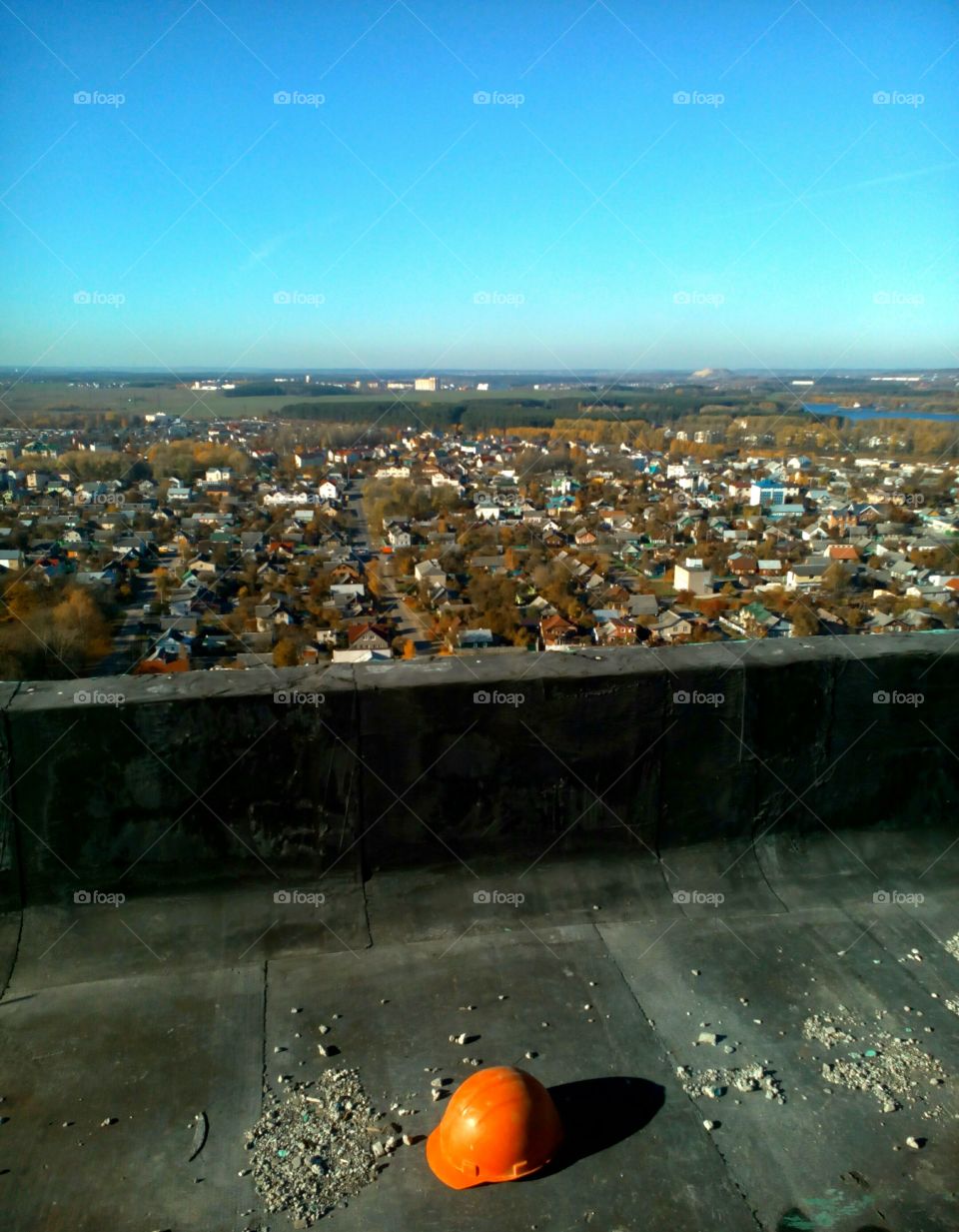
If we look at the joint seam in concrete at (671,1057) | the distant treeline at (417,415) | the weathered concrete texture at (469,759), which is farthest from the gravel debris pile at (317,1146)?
the distant treeline at (417,415)

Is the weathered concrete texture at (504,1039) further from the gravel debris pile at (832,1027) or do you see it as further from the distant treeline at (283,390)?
the distant treeline at (283,390)

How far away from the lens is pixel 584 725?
3.80 m

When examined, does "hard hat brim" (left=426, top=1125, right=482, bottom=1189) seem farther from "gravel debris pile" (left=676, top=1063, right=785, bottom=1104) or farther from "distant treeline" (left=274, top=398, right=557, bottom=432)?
"distant treeline" (left=274, top=398, right=557, bottom=432)

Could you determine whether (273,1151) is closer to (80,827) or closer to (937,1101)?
(80,827)

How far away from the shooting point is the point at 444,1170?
245 centimetres

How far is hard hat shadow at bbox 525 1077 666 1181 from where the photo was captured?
2.55 m

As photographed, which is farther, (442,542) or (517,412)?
(517,412)

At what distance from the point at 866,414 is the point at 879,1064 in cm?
1013

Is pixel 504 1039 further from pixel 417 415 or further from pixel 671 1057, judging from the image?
pixel 417 415

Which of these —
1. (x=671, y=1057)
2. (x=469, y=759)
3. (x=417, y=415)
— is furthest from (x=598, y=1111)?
(x=417, y=415)

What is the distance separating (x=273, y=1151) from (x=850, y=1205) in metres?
1.68

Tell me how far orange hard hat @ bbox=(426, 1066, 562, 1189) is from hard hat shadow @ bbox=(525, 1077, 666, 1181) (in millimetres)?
58

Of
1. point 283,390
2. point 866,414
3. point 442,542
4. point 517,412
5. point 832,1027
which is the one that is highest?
point 283,390

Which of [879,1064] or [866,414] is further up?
[866,414]
